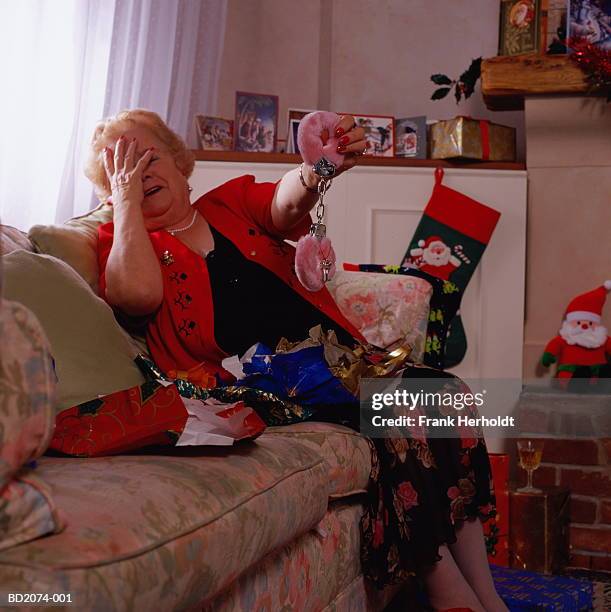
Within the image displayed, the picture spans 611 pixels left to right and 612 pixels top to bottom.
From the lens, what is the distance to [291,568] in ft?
4.24

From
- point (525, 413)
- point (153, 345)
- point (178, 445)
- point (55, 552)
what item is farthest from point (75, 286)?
point (525, 413)

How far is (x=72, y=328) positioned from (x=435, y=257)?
2.13 metres

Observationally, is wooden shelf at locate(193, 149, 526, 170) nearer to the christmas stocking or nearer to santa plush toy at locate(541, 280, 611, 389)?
the christmas stocking

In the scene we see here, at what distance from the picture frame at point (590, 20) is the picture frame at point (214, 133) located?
1.31 metres

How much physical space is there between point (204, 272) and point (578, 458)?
1452mm

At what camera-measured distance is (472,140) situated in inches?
135

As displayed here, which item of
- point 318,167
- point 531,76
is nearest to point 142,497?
point 318,167

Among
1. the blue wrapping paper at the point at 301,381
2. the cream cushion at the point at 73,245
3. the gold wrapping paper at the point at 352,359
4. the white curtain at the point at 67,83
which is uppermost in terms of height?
the white curtain at the point at 67,83

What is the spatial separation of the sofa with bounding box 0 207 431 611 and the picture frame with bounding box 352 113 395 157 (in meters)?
1.64

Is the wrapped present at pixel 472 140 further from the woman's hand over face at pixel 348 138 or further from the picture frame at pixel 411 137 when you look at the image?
the woman's hand over face at pixel 348 138

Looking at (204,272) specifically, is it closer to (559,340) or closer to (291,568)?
(291,568)

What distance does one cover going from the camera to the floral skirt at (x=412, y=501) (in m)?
1.58

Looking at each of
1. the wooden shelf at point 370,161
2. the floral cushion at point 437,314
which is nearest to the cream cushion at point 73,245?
the floral cushion at point 437,314

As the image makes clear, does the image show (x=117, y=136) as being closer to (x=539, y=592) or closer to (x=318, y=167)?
(x=318, y=167)
